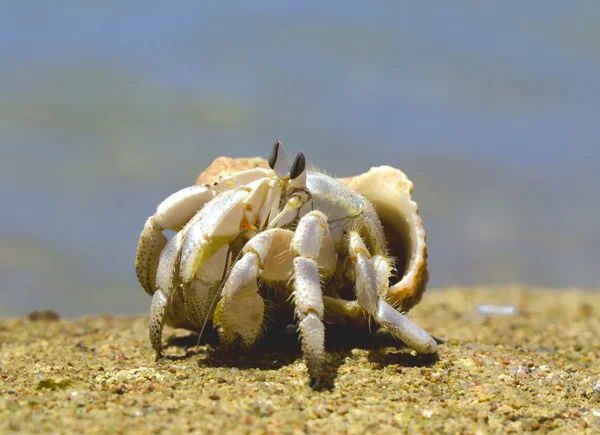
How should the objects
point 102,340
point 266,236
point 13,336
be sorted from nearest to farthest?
point 266,236 → point 102,340 → point 13,336

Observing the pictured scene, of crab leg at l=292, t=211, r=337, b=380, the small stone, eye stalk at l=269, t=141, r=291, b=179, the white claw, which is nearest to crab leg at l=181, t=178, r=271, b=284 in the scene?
eye stalk at l=269, t=141, r=291, b=179

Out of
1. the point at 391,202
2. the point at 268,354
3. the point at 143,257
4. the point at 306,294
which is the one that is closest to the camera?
the point at 306,294

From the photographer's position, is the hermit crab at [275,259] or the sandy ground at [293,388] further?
the hermit crab at [275,259]

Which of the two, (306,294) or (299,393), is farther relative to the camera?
(306,294)

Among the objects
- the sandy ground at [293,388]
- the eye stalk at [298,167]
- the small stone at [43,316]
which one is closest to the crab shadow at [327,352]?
the sandy ground at [293,388]

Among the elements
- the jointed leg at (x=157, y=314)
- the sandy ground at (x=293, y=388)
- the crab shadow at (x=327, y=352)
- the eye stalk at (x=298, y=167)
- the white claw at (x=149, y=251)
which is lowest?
the sandy ground at (x=293, y=388)

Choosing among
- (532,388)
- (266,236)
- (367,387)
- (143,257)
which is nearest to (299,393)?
(367,387)

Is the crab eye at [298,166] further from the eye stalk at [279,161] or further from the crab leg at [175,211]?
the crab leg at [175,211]

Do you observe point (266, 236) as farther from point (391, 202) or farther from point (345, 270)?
point (391, 202)
